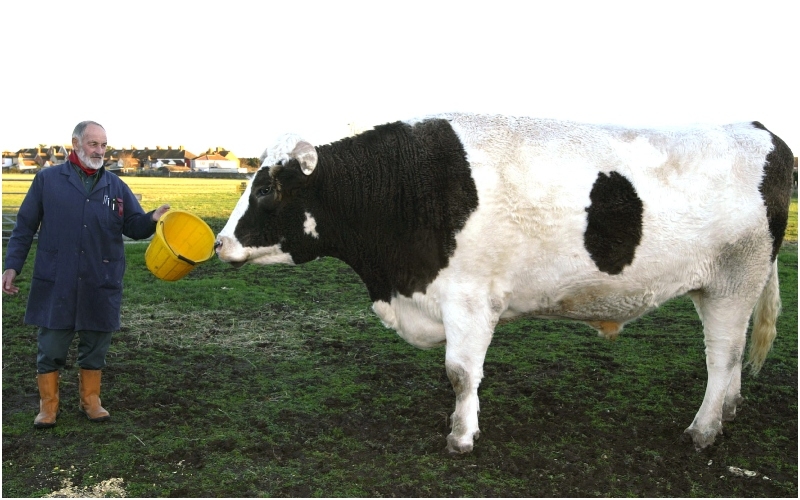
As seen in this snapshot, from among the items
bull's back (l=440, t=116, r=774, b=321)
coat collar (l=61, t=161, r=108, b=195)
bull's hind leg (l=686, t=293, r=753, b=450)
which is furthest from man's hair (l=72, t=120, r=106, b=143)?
bull's hind leg (l=686, t=293, r=753, b=450)

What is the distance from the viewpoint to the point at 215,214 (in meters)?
21.5

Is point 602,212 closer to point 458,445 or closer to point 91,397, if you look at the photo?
point 458,445

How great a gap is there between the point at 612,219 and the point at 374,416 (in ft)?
7.79

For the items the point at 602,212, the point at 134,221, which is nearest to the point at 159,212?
the point at 134,221

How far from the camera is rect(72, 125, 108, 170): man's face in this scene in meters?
5.34

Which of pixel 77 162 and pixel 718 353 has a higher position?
pixel 77 162

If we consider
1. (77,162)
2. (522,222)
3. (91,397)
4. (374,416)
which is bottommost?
(374,416)

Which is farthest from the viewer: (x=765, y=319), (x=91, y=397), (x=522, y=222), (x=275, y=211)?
(x=765, y=319)

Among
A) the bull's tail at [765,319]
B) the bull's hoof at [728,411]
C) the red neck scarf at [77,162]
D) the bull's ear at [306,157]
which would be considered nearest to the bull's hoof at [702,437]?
the bull's hoof at [728,411]

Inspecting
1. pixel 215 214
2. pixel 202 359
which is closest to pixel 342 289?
pixel 202 359

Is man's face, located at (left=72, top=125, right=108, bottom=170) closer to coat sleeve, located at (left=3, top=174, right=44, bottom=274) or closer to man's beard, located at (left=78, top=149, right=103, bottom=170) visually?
man's beard, located at (left=78, top=149, right=103, bottom=170)

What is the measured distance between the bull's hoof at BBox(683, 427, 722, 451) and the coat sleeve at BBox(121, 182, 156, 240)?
4.39 meters

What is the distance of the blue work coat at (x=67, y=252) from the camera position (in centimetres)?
538

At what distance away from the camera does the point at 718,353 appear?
17.6ft
